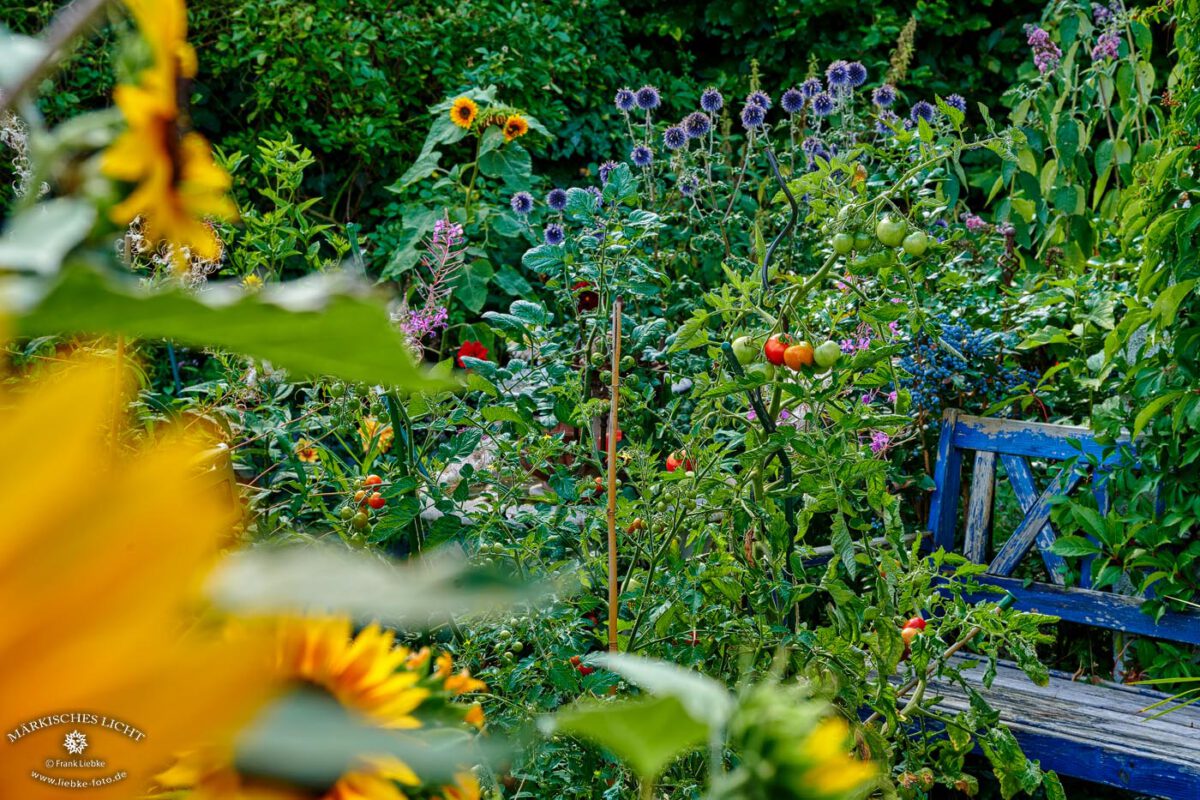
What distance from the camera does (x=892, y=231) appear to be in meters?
1.40

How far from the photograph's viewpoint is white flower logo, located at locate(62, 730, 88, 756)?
13 cm

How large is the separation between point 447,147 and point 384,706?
4758 millimetres

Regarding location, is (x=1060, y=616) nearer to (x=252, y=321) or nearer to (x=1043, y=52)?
(x=1043, y=52)

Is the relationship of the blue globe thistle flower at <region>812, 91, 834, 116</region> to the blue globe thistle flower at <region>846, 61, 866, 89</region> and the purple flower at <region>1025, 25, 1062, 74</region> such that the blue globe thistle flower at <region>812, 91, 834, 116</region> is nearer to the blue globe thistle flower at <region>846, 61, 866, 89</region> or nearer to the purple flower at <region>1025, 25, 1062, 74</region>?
the blue globe thistle flower at <region>846, 61, 866, 89</region>

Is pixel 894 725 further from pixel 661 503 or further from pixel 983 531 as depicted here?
pixel 983 531

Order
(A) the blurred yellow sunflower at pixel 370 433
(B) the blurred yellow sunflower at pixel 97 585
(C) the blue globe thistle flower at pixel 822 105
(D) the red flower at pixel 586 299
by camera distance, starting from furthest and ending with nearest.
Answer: (C) the blue globe thistle flower at pixel 822 105
(D) the red flower at pixel 586 299
(A) the blurred yellow sunflower at pixel 370 433
(B) the blurred yellow sunflower at pixel 97 585

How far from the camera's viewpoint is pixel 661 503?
54.7 inches

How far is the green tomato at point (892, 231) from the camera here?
1.40 meters

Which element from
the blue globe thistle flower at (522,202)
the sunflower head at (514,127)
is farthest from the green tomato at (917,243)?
the blue globe thistle flower at (522,202)

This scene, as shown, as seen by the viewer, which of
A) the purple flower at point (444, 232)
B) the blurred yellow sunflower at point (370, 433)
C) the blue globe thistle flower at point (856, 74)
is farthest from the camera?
the blue globe thistle flower at point (856, 74)

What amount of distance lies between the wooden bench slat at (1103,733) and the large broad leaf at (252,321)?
1.88 m

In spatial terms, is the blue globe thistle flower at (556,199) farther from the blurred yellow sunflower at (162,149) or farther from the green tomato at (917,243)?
the blurred yellow sunflower at (162,149)

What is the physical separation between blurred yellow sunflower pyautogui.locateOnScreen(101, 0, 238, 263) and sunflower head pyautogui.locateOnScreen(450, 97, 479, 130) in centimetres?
260

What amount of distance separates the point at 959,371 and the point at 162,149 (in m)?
2.98
